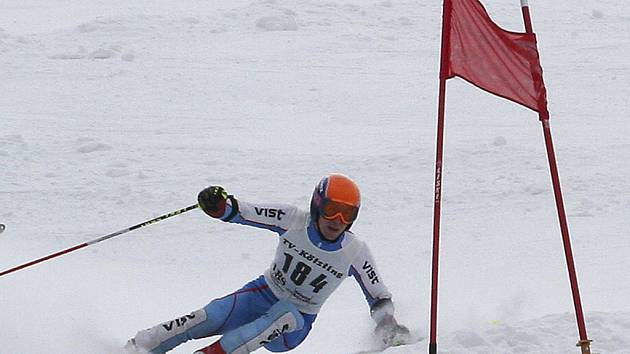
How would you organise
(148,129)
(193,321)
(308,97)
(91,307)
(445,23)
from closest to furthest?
(445,23) < (193,321) < (91,307) < (148,129) < (308,97)

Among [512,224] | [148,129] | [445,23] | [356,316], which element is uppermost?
[148,129]

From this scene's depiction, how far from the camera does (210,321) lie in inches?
243

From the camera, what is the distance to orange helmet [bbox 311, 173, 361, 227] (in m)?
5.83

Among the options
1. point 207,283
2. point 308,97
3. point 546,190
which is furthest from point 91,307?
point 308,97

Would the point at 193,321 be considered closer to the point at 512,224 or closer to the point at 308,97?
the point at 512,224

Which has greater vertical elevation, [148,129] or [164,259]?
[148,129]

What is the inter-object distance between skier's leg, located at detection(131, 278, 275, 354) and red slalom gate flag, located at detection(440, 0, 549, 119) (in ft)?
6.03

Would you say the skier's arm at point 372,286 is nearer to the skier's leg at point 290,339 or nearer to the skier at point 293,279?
the skier at point 293,279

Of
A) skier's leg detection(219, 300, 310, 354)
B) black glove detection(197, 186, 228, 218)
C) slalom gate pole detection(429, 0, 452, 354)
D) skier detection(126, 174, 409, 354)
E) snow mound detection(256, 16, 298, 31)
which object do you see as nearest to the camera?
slalom gate pole detection(429, 0, 452, 354)

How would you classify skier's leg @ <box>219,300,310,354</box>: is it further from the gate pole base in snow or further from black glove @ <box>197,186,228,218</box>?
the gate pole base in snow

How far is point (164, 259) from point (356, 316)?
7.01ft

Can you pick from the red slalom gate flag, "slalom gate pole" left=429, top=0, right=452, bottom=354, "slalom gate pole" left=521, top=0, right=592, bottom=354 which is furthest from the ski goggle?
"slalom gate pole" left=521, top=0, right=592, bottom=354

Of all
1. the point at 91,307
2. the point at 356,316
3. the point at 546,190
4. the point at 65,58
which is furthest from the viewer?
the point at 65,58

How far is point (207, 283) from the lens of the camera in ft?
29.1
